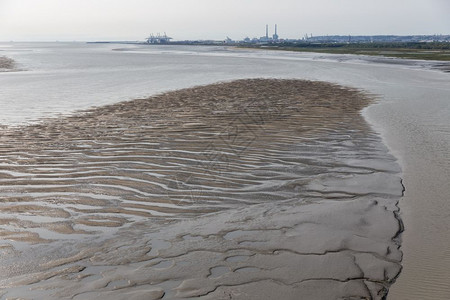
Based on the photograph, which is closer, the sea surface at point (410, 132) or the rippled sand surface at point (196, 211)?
the rippled sand surface at point (196, 211)

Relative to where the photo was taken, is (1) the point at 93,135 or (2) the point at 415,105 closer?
(1) the point at 93,135

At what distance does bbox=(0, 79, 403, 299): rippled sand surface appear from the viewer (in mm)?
4766

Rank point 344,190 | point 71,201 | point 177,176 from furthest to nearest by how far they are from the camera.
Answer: point 177,176 < point 344,190 < point 71,201

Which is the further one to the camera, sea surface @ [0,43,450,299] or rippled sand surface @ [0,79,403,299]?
sea surface @ [0,43,450,299]

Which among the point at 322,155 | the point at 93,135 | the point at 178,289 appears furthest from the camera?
the point at 93,135

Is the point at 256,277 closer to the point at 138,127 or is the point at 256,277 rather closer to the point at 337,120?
the point at 138,127

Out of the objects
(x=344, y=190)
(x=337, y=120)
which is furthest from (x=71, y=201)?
(x=337, y=120)

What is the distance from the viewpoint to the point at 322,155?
10258 millimetres

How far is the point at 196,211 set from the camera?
683cm

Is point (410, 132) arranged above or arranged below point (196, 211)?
above

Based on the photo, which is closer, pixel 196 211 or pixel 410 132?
pixel 196 211

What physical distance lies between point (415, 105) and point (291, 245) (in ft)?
49.7

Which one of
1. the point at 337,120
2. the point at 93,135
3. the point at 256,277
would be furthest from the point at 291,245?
the point at 337,120

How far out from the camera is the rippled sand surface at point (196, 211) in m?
4.77
